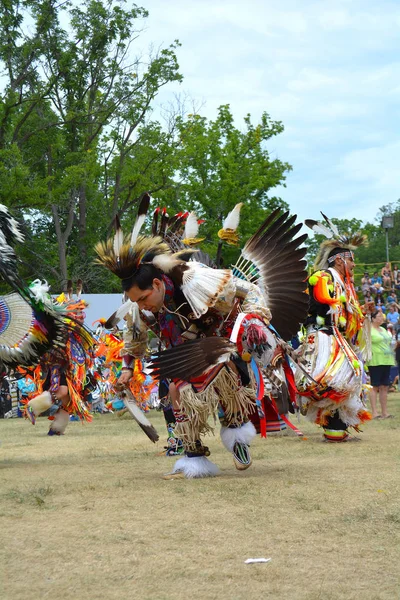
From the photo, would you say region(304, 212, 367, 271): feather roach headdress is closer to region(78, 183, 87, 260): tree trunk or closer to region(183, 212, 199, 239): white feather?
region(183, 212, 199, 239): white feather

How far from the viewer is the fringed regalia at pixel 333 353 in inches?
280

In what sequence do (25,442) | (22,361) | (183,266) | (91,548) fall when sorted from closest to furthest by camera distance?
(91,548) → (183,266) → (22,361) → (25,442)

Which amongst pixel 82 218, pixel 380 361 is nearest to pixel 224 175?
pixel 82 218

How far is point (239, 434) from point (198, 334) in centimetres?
73

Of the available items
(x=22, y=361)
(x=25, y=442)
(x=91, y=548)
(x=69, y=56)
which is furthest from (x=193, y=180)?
(x=91, y=548)

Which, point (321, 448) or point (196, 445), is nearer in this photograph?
point (196, 445)

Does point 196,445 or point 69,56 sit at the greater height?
point 69,56

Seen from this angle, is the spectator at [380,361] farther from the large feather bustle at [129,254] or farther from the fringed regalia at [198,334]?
the large feather bustle at [129,254]

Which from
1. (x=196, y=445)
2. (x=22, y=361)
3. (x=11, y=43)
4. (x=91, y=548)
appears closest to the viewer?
(x=91, y=548)

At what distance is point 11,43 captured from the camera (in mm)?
19016

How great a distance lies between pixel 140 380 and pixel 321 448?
6.06 m

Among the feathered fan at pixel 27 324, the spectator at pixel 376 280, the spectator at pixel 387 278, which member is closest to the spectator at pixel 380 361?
the feathered fan at pixel 27 324

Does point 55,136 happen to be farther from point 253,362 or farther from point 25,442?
point 253,362

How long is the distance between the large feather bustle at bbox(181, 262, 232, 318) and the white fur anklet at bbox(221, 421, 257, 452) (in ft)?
3.02
